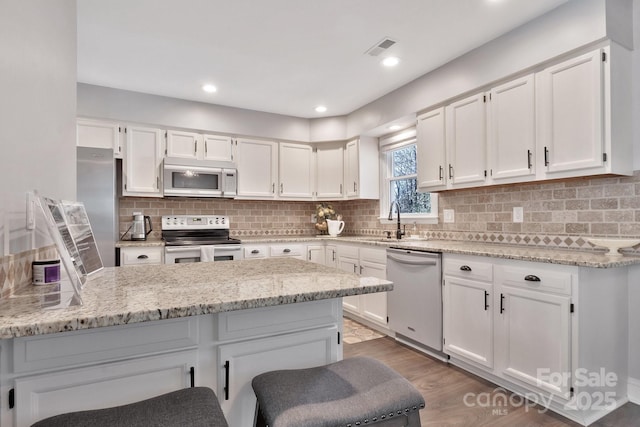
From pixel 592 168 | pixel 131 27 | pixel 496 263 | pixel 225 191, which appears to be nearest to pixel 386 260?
pixel 496 263

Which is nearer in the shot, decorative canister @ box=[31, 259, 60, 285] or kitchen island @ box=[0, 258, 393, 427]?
kitchen island @ box=[0, 258, 393, 427]

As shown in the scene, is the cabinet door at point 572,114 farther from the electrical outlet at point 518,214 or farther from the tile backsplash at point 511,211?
the electrical outlet at point 518,214

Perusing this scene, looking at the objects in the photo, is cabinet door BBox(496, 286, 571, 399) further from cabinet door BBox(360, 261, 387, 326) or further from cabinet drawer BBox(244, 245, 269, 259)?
cabinet drawer BBox(244, 245, 269, 259)

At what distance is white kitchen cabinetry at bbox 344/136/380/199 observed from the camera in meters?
4.35

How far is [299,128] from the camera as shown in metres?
4.65

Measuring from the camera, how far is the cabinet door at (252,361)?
111 centimetres

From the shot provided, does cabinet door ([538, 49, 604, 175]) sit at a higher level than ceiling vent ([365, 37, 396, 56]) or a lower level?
lower

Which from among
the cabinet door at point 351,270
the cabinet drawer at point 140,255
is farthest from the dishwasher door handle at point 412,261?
the cabinet drawer at point 140,255

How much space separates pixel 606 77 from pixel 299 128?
3.33m

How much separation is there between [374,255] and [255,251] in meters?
1.39

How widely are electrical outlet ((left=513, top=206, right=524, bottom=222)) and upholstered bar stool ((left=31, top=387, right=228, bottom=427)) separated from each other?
2661 mm

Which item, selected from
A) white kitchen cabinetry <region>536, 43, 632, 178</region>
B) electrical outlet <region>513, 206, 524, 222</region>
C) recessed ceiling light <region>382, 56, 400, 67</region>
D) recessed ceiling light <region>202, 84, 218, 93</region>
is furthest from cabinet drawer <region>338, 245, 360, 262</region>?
recessed ceiling light <region>202, 84, 218, 93</region>

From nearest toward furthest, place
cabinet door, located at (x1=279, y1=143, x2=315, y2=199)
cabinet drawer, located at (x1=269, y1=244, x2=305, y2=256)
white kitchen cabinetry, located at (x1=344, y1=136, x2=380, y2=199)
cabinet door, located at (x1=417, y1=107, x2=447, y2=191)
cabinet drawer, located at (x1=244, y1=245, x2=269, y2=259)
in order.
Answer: cabinet door, located at (x1=417, y1=107, x2=447, y2=191) < cabinet drawer, located at (x1=244, y1=245, x2=269, y2=259) < cabinet drawer, located at (x1=269, y1=244, x2=305, y2=256) < white kitchen cabinetry, located at (x1=344, y1=136, x2=380, y2=199) < cabinet door, located at (x1=279, y1=143, x2=315, y2=199)

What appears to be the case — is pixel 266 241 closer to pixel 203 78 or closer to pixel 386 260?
pixel 386 260
